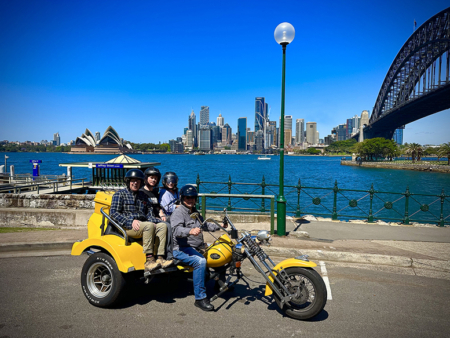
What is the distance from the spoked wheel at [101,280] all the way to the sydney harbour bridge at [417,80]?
7956 cm

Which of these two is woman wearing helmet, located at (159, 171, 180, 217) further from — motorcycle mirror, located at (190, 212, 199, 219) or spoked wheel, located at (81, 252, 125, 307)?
spoked wheel, located at (81, 252, 125, 307)

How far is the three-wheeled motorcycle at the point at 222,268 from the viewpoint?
396 cm

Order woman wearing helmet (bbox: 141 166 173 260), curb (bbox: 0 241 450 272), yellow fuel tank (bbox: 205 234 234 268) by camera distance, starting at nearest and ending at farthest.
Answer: yellow fuel tank (bbox: 205 234 234 268) → woman wearing helmet (bbox: 141 166 173 260) → curb (bbox: 0 241 450 272)

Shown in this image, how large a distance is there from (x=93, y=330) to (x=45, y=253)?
3.87 meters

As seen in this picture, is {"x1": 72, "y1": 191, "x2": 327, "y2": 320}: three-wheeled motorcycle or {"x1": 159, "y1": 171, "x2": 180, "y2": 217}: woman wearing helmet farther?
{"x1": 159, "y1": 171, "x2": 180, "y2": 217}: woman wearing helmet

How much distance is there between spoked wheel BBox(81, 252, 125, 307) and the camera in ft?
13.4

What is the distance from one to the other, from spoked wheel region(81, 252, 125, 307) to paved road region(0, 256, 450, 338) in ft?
0.53

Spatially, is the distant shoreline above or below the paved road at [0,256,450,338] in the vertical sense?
below

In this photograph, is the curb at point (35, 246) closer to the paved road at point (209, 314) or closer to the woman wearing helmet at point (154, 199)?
the paved road at point (209, 314)

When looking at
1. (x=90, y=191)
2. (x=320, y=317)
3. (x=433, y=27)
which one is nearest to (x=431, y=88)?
(x=433, y=27)

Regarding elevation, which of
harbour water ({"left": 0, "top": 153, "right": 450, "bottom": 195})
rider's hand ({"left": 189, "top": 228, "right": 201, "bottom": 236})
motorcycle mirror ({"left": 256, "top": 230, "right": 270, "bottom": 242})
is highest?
rider's hand ({"left": 189, "top": 228, "right": 201, "bottom": 236})

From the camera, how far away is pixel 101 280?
436 cm

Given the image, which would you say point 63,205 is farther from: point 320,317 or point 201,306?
point 320,317

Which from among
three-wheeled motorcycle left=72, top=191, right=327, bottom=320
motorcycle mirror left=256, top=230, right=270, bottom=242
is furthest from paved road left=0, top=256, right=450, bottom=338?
motorcycle mirror left=256, top=230, right=270, bottom=242
